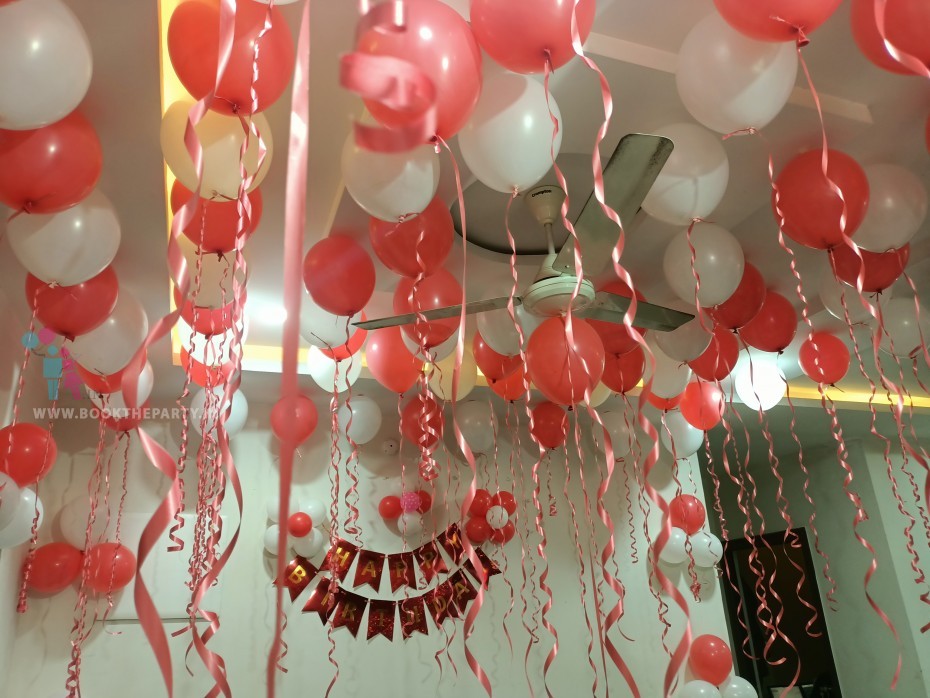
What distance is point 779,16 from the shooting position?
126 cm

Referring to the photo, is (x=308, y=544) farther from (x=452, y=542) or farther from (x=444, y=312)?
(x=444, y=312)

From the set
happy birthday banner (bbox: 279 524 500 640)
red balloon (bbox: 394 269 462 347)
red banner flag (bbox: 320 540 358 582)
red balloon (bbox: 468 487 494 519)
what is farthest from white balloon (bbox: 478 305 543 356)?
red banner flag (bbox: 320 540 358 582)

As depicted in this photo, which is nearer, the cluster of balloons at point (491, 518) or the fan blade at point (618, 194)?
the fan blade at point (618, 194)

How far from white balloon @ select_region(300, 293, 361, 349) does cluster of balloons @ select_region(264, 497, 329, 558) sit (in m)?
1.28

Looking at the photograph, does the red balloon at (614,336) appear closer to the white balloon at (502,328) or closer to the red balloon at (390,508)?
the white balloon at (502,328)

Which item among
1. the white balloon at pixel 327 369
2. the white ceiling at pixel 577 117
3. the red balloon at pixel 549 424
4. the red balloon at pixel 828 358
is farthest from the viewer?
the red balloon at pixel 549 424

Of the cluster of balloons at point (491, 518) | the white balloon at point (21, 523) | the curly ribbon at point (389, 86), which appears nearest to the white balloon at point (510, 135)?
the curly ribbon at point (389, 86)

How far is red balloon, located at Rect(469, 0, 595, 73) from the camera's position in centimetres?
121

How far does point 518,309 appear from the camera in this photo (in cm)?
222

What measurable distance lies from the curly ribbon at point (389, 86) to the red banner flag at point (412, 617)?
335 centimetres

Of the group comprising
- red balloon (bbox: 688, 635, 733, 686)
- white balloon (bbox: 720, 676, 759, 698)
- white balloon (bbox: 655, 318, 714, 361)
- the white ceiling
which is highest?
the white ceiling

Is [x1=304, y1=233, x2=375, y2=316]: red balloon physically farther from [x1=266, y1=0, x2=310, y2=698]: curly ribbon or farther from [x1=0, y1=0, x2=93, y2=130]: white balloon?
[x1=266, y1=0, x2=310, y2=698]: curly ribbon

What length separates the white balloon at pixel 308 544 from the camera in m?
3.35

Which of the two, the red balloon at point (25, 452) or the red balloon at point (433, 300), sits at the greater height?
the red balloon at point (433, 300)
